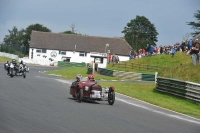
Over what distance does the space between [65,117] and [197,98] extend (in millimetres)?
12447

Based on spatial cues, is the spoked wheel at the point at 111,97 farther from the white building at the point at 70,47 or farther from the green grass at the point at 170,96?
the white building at the point at 70,47

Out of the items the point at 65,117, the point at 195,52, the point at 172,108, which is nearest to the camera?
the point at 65,117

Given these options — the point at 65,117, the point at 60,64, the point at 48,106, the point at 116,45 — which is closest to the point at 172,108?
the point at 48,106

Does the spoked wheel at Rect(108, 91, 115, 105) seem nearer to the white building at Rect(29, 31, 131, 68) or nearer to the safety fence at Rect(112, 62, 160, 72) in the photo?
the safety fence at Rect(112, 62, 160, 72)

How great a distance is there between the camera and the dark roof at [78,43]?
318 ft

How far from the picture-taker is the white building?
315ft

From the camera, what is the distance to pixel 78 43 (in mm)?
98812

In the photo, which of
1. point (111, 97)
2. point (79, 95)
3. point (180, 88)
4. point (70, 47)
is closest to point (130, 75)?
point (180, 88)

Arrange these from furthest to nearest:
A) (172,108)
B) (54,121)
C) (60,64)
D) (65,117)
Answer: (60,64) < (172,108) < (65,117) < (54,121)

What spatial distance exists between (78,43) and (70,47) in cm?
245

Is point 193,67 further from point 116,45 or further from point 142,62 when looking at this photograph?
point 116,45

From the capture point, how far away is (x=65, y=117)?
12.8m

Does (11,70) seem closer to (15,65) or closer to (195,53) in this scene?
(15,65)

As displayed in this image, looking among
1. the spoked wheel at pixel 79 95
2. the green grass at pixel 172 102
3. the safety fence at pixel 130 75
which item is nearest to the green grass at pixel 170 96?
the green grass at pixel 172 102
